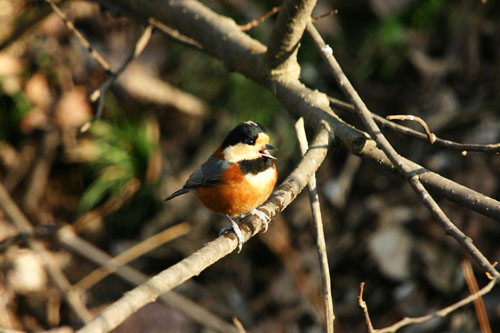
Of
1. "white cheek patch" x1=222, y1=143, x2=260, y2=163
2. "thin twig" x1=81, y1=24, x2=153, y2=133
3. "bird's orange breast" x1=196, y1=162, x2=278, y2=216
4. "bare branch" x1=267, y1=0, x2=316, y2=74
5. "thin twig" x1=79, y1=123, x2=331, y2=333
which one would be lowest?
"thin twig" x1=79, y1=123, x2=331, y2=333

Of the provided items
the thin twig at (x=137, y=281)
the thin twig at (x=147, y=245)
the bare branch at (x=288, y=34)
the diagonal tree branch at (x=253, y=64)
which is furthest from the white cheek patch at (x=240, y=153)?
the thin twig at (x=147, y=245)

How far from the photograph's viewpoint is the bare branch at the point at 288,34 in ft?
7.39

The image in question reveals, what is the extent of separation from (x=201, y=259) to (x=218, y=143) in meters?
3.41

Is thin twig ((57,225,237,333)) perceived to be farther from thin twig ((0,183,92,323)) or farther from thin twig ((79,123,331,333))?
thin twig ((79,123,331,333))

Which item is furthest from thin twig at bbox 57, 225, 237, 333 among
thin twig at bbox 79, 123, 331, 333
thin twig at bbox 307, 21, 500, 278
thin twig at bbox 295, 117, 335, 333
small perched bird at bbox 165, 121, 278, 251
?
thin twig at bbox 307, 21, 500, 278

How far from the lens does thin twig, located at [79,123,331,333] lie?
4.40 feet

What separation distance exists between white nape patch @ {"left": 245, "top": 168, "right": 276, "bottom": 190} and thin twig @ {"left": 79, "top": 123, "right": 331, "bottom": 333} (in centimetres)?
67

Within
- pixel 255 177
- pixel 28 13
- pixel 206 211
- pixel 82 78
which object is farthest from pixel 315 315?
pixel 28 13

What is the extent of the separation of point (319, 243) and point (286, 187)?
305 millimetres

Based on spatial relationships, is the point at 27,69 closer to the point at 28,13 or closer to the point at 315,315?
the point at 28,13

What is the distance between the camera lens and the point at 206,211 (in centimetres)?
480

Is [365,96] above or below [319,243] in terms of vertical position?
above

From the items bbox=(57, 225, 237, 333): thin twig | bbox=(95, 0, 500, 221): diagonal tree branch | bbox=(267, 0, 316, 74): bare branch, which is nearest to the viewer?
bbox=(95, 0, 500, 221): diagonal tree branch

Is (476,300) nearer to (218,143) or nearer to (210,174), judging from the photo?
(210,174)
